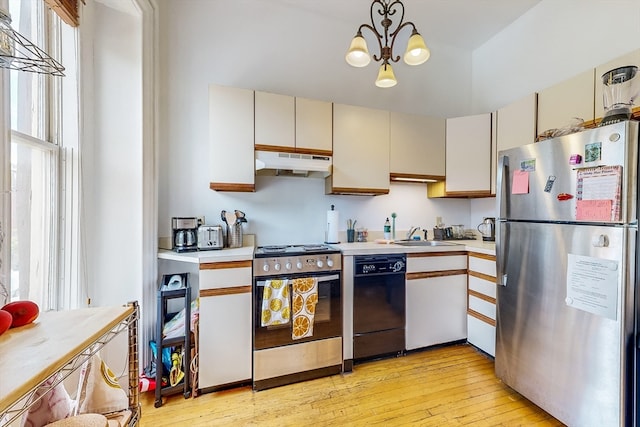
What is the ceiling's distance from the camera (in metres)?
2.40

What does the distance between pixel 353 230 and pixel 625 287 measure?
1781 mm

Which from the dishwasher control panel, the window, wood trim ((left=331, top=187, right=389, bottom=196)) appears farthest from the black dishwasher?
the window

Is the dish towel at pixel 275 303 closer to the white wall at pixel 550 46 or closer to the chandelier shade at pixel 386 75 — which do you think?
the chandelier shade at pixel 386 75

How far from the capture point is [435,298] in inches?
90.0

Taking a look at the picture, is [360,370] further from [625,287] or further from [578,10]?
[578,10]

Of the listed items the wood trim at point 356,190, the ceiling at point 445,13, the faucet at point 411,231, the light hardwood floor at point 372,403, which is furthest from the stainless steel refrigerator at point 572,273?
the ceiling at point 445,13

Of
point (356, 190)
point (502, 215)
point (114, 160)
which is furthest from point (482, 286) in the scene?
point (114, 160)

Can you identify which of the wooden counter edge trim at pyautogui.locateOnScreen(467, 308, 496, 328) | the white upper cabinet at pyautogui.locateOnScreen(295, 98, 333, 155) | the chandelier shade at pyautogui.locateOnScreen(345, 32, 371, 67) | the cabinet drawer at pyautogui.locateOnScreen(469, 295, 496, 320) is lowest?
the wooden counter edge trim at pyautogui.locateOnScreen(467, 308, 496, 328)

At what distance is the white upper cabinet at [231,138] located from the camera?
199cm

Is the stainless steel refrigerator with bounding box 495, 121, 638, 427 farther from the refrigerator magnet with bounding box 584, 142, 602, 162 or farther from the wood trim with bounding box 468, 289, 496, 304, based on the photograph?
the wood trim with bounding box 468, 289, 496, 304

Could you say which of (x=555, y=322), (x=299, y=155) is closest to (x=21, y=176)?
(x=299, y=155)

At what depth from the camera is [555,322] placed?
149 cm

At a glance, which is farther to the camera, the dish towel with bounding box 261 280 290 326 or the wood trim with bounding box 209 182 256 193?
the wood trim with bounding box 209 182 256 193

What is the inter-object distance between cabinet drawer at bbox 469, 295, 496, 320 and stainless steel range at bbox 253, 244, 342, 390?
1.26 meters
